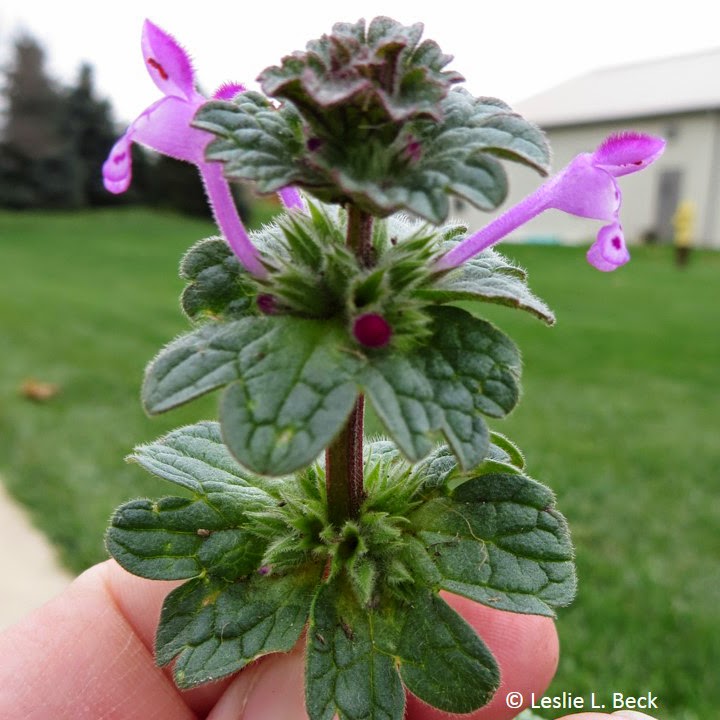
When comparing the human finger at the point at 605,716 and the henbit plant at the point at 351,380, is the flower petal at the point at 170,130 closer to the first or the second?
the henbit plant at the point at 351,380

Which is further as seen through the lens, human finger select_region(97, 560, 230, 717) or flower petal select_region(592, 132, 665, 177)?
human finger select_region(97, 560, 230, 717)

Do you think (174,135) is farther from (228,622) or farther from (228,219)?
(228,622)

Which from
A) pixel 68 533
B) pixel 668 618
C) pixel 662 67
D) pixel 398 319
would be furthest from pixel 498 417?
pixel 662 67

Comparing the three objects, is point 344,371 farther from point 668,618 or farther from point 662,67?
point 662,67

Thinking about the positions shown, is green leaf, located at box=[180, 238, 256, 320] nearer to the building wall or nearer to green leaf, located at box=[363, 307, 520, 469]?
green leaf, located at box=[363, 307, 520, 469]

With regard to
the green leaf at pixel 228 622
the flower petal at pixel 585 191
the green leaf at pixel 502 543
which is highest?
the flower petal at pixel 585 191

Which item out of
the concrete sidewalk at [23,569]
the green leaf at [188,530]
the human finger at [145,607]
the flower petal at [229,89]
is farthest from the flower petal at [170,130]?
the concrete sidewalk at [23,569]

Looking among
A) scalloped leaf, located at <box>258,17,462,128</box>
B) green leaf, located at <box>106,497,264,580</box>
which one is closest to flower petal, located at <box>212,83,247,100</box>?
scalloped leaf, located at <box>258,17,462,128</box>
